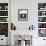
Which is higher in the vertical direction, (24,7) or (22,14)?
(24,7)

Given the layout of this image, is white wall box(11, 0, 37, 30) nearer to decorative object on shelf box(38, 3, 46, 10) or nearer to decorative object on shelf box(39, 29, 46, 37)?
decorative object on shelf box(38, 3, 46, 10)

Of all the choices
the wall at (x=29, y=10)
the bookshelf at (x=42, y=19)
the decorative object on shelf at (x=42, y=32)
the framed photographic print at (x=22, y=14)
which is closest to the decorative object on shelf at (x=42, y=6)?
the bookshelf at (x=42, y=19)

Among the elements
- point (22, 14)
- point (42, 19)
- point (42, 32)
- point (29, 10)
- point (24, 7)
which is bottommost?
point (42, 32)

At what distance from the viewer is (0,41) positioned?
6191 mm

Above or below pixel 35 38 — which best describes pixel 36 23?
above

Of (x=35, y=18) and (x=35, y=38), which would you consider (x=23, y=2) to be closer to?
(x=35, y=18)

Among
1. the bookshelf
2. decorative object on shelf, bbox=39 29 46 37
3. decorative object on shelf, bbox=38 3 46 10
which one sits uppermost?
decorative object on shelf, bbox=38 3 46 10

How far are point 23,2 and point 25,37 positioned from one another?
1.81m

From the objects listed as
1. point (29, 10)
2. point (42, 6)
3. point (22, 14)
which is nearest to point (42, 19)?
Answer: point (42, 6)

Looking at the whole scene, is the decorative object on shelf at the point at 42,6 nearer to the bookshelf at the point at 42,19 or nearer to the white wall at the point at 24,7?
the bookshelf at the point at 42,19

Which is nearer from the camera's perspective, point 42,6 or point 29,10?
point 29,10

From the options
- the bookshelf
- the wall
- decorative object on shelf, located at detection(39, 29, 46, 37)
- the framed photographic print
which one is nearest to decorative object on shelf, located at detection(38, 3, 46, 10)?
the bookshelf

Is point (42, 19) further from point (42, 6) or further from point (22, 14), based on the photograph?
point (22, 14)

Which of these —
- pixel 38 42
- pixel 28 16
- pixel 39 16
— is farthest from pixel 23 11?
pixel 38 42
